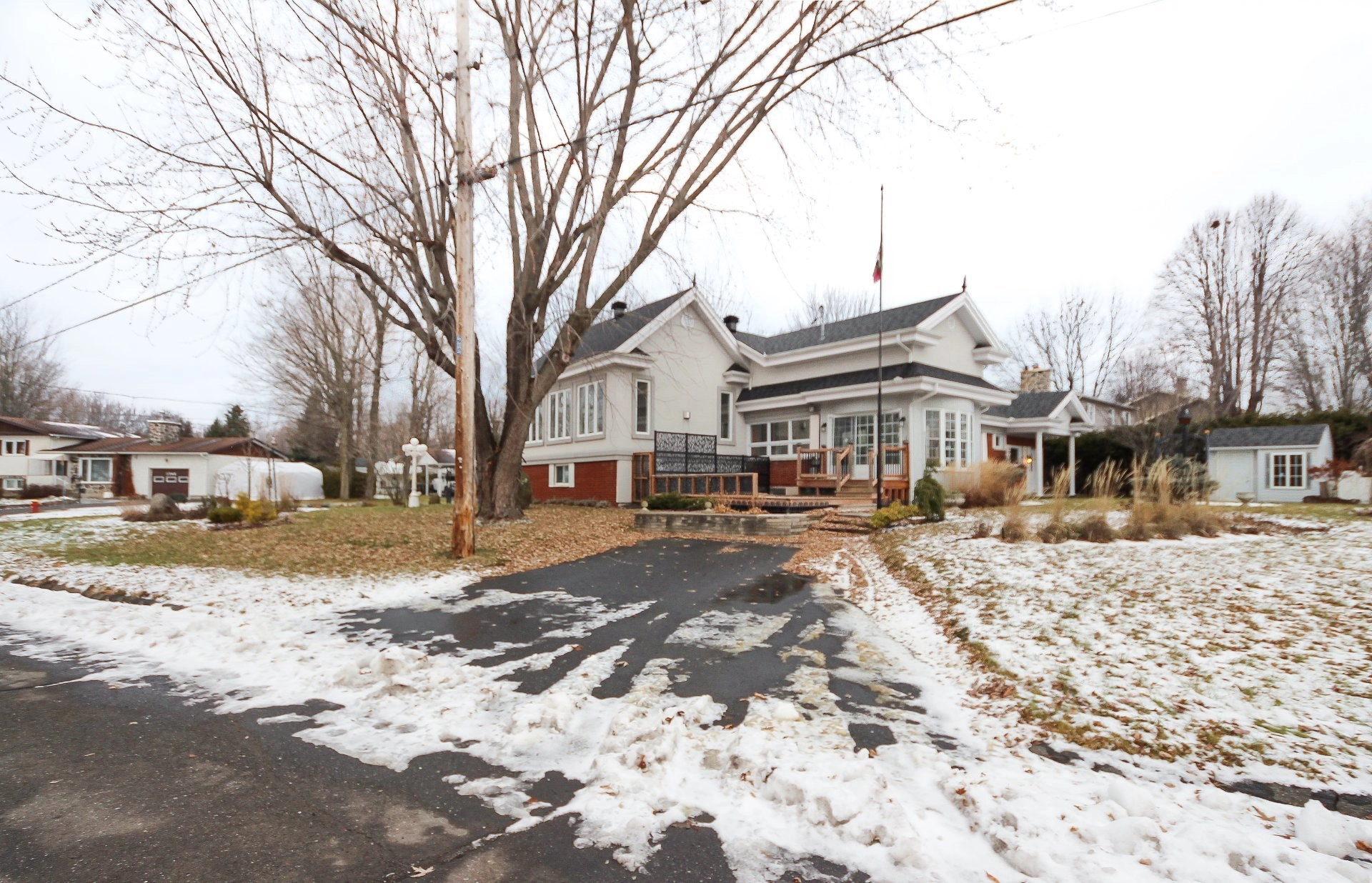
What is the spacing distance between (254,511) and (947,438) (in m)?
19.1

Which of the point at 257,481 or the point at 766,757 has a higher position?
the point at 257,481

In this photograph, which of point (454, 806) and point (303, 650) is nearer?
point (454, 806)

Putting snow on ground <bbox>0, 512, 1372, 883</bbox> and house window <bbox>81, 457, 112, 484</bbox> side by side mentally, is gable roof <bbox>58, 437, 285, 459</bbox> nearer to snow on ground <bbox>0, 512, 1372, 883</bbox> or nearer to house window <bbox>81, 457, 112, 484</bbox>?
house window <bbox>81, 457, 112, 484</bbox>

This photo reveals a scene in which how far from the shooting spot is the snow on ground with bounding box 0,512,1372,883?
2.65 metres

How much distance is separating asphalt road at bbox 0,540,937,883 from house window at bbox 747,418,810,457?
17.5 metres

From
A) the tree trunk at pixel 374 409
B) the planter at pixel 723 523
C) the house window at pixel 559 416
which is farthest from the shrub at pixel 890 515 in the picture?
the tree trunk at pixel 374 409

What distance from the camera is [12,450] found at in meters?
42.1

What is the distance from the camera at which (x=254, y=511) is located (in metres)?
15.3

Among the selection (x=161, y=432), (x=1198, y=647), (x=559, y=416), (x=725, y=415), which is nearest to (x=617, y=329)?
(x=559, y=416)

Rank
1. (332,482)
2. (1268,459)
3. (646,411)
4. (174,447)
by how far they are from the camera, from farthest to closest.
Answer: (332,482) < (174,447) < (1268,459) < (646,411)

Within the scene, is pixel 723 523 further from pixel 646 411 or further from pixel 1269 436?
pixel 1269 436

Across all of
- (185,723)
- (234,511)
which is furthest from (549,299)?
(185,723)

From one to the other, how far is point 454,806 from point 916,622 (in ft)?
17.3

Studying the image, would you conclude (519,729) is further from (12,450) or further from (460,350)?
(12,450)
